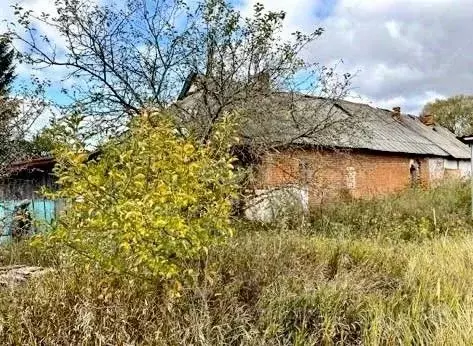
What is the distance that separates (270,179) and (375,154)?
1372 cm

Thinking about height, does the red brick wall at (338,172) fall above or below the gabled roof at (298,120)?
below

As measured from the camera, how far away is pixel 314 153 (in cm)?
1383

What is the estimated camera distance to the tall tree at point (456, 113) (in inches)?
1837

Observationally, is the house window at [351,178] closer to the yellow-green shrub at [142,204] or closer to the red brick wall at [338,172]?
the red brick wall at [338,172]

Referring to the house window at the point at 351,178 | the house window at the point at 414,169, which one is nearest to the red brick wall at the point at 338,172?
the house window at the point at 351,178

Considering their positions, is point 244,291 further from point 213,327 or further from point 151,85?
point 151,85

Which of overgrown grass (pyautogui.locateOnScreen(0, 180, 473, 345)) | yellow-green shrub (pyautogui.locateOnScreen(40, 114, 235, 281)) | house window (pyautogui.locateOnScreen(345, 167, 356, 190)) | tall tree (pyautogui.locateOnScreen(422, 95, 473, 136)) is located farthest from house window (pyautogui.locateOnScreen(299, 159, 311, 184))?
tall tree (pyautogui.locateOnScreen(422, 95, 473, 136))

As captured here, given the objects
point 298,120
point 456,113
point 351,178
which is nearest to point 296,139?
point 298,120

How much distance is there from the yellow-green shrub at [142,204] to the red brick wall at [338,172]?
7829mm

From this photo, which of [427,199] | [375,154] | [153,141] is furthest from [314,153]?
[375,154]

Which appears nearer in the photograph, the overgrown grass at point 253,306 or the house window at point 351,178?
the overgrown grass at point 253,306

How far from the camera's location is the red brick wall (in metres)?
13.4

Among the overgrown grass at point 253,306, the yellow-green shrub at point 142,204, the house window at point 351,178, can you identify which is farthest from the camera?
the house window at point 351,178

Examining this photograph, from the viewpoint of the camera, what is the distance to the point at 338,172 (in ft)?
62.8
